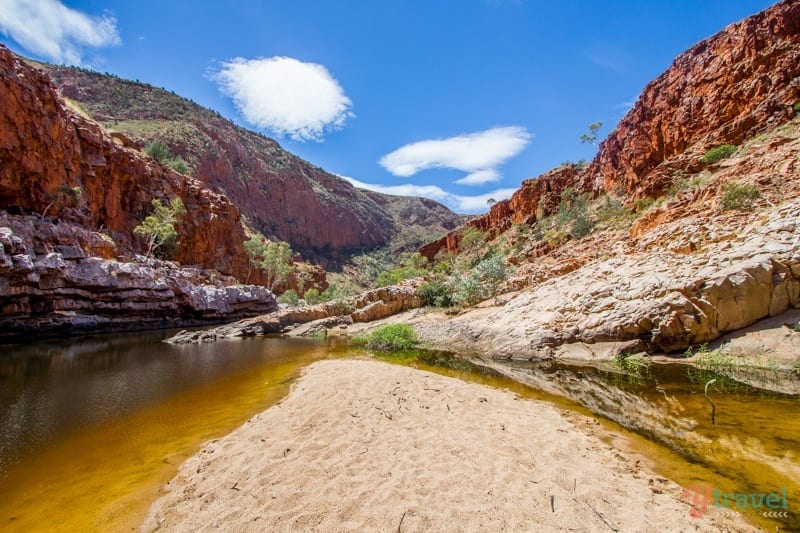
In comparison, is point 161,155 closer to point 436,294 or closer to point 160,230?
point 160,230

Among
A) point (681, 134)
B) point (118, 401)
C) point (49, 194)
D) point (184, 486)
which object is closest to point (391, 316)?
point (118, 401)

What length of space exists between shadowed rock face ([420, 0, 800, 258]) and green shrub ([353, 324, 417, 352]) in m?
29.2

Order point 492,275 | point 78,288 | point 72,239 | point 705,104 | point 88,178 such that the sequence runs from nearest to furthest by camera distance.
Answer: point 78,288
point 72,239
point 492,275
point 88,178
point 705,104

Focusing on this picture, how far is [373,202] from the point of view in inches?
5930

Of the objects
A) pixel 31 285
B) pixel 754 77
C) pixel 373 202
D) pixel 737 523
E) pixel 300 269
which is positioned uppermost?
pixel 373 202

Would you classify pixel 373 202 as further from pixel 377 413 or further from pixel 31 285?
pixel 377 413

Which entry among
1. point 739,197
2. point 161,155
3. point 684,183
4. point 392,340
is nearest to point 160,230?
point 161,155

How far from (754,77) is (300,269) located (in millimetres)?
75517

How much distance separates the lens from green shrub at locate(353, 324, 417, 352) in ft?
60.5

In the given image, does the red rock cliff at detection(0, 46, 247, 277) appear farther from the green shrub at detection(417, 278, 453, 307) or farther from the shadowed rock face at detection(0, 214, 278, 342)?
the green shrub at detection(417, 278, 453, 307)

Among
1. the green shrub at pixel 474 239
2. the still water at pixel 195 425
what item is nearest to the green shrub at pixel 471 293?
the still water at pixel 195 425

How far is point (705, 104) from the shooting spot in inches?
1542

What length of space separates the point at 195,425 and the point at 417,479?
18.9ft

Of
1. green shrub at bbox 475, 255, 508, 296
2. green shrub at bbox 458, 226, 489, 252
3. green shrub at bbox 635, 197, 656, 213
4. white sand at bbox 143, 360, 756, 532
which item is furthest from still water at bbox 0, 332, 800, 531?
green shrub at bbox 458, 226, 489, 252
